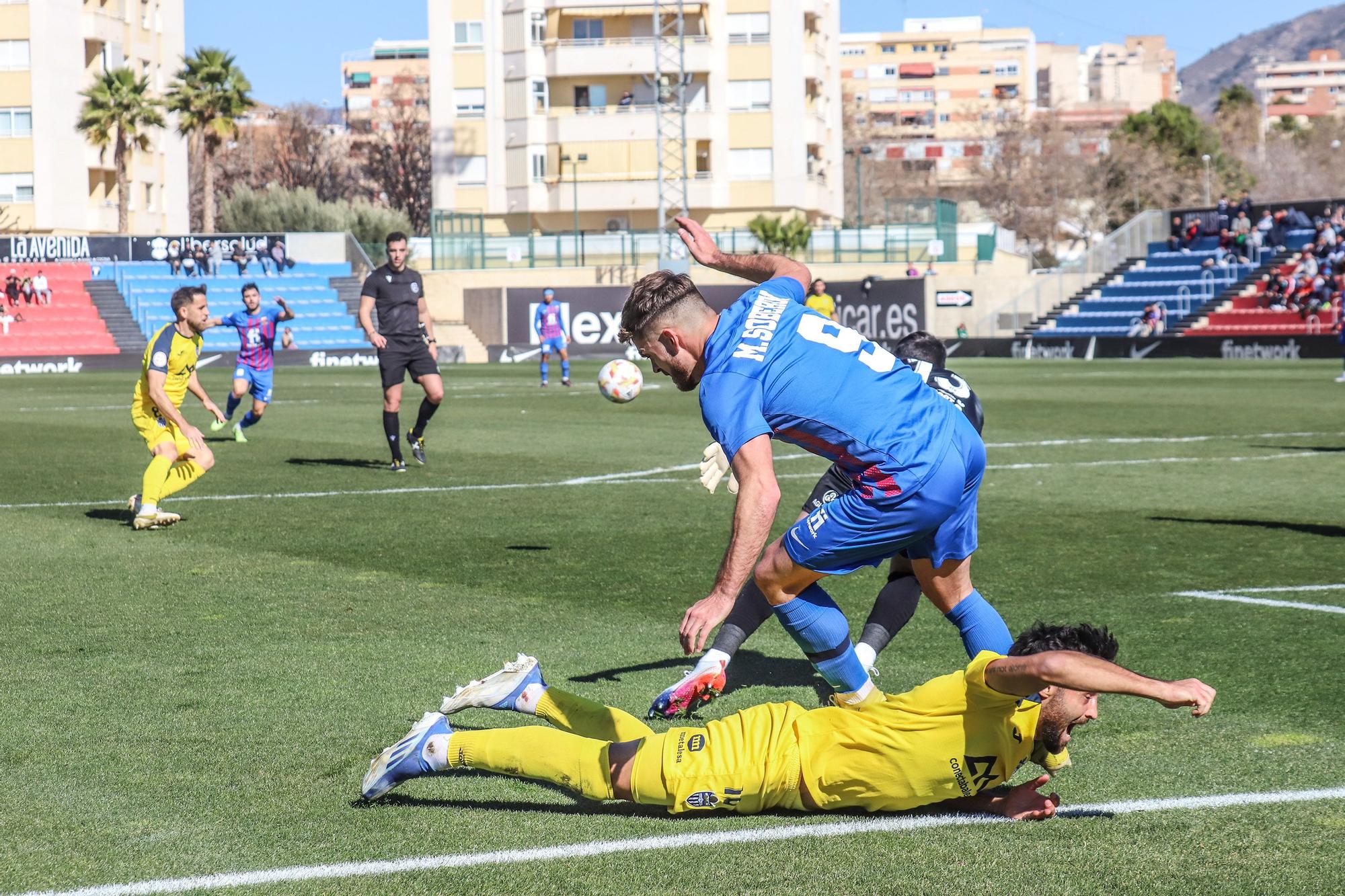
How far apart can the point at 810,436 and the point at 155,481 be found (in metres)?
8.05

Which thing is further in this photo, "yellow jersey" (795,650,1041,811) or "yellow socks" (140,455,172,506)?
"yellow socks" (140,455,172,506)

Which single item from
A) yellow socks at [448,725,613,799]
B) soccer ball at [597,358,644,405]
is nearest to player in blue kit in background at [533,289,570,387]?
soccer ball at [597,358,644,405]

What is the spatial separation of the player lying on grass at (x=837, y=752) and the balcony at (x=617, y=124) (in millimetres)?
72353

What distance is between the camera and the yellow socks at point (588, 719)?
5254 mm

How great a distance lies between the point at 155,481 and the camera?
1206 centimetres

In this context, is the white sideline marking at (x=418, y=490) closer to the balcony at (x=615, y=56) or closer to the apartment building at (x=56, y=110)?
the apartment building at (x=56, y=110)

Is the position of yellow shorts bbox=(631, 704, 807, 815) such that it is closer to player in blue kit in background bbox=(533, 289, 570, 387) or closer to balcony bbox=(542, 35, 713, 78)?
player in blue kit in background bbox=(533, 289, 570, 387)

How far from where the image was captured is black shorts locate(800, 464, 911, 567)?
6.58 m

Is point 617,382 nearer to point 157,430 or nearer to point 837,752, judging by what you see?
point 157,430

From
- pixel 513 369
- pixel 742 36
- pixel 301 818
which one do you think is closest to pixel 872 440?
pixel 301 818

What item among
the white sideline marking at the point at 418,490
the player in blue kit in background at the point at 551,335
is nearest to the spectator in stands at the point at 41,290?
the player in blue kit in background at the point at 551,335

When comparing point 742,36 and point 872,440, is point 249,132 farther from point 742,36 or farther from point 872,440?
point 872,440

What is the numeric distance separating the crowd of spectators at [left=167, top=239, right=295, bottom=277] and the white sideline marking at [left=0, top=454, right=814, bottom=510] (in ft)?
Answer: 138

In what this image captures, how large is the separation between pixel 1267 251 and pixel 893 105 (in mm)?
152869
